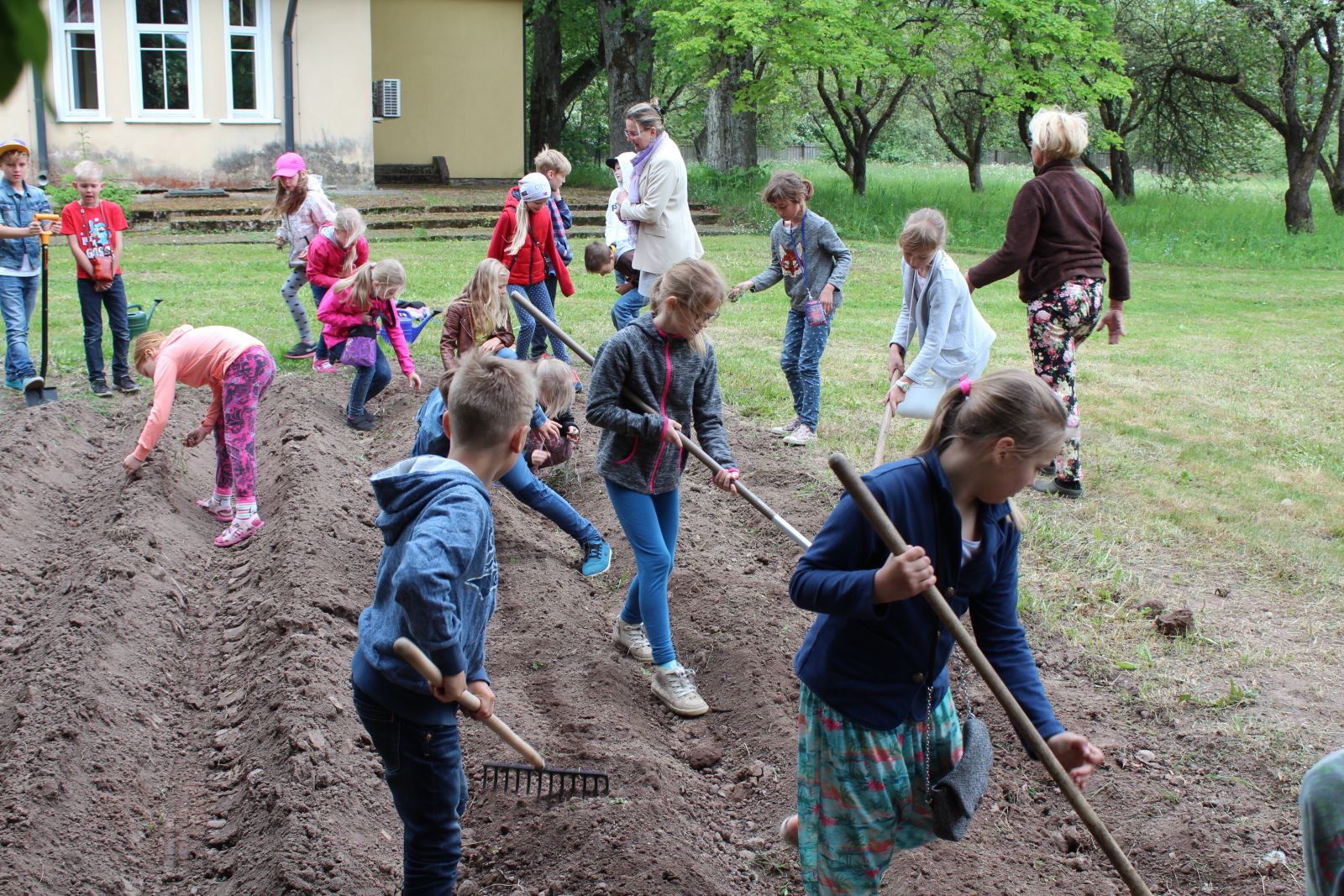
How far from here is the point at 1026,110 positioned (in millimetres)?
24688

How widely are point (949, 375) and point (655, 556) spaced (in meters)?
2.36

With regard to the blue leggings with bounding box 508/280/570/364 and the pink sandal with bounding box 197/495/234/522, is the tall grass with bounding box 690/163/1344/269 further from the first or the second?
the pink sandal with bounding box 197/495/234/522

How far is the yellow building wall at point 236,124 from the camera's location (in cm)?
2016

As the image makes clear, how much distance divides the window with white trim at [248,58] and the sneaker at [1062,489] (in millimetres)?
18100

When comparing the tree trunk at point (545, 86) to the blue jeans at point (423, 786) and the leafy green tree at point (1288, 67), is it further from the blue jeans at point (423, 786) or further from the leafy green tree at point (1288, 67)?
the blue jeans at point (423, 786)

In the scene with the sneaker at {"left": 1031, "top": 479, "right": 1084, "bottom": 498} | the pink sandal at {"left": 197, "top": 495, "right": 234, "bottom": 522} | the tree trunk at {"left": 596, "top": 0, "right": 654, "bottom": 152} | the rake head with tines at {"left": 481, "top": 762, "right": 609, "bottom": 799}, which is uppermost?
the tree trunk at {"left": 596, "top": 0, "right": 654, "bottom": 152}

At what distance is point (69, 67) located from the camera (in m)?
20.1

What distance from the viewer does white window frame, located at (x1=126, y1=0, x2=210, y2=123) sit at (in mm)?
20297

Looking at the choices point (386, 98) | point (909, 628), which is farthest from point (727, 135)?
point (909, 628)

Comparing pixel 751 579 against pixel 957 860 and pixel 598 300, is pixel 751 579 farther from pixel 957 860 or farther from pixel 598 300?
A: pixel 598 300

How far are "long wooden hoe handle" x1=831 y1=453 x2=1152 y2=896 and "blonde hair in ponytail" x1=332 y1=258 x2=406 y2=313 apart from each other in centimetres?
634

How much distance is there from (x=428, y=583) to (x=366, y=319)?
6.26 metres

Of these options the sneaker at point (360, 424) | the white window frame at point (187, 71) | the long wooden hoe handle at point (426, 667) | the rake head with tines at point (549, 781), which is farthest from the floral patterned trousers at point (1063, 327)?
the white window frame at point (187, 71)

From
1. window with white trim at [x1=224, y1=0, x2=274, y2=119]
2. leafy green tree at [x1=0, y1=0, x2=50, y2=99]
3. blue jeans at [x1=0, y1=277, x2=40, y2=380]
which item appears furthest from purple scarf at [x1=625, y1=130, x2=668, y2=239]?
window with white trim at [x1=224, y1=0, x2=274, y2=119]
